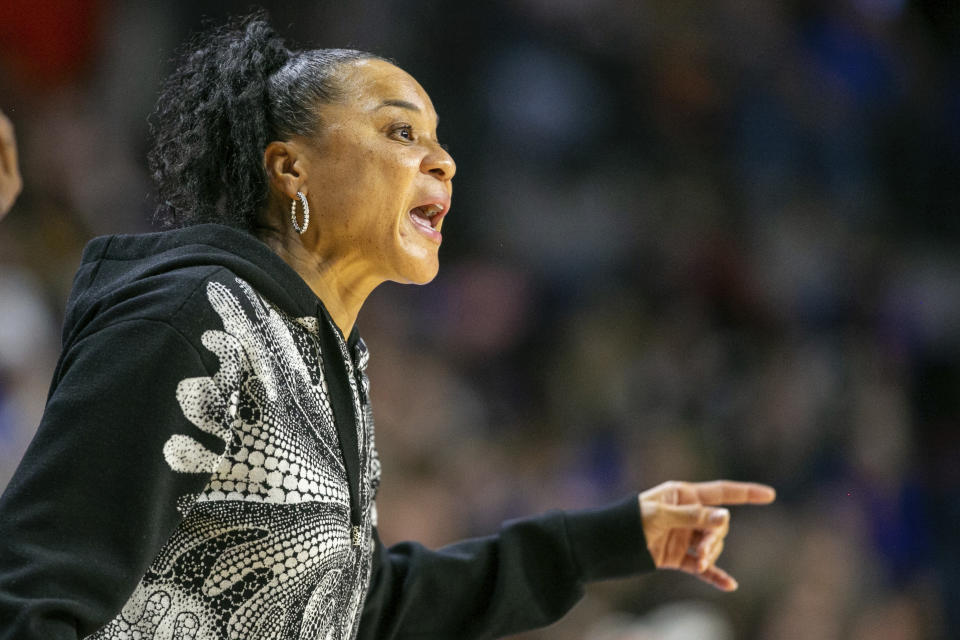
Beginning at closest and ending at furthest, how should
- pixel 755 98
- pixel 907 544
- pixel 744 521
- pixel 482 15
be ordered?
pixel 744 521, pixel 907 544, pixel 482 15, pixel 755 98

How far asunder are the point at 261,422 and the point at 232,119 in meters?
0.53

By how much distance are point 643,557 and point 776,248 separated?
12.1 ft

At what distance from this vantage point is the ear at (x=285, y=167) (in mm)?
1758

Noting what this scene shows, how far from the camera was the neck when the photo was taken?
177 cm

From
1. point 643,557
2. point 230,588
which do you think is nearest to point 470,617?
point 643,557

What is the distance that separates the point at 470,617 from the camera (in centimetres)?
205

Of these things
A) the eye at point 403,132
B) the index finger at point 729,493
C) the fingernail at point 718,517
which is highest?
the eye at point 403,132

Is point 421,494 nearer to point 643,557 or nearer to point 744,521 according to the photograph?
point 744,521

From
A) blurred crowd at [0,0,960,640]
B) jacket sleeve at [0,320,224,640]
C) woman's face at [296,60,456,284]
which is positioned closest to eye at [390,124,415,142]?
woman's face at [296,60,456,284]

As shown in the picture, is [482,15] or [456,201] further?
[482,15]

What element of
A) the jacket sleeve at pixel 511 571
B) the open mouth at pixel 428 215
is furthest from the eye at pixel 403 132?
the jacket sleeve at pixel 511 571

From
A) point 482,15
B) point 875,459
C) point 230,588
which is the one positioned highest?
point 482,15

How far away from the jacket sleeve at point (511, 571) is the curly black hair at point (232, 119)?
637 mm

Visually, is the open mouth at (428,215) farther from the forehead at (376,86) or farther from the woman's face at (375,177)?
the forehead at (376,86)
